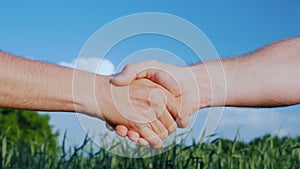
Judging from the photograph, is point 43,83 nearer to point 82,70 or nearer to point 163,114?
point 82,70

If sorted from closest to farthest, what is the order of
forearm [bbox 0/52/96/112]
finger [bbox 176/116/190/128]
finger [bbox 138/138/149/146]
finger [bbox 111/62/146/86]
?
forearm [bbox 0/52/96/112], finger [bbox 111/62/146/86], finger [bbox 176/116/190/128], finger [bbox 138/138/149/146]

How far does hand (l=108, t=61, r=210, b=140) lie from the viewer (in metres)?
3.58

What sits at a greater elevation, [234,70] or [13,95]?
[234,70]

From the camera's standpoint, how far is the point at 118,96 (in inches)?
140

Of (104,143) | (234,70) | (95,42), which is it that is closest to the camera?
(95,42)

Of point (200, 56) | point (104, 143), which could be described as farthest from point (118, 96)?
point (104, 143)

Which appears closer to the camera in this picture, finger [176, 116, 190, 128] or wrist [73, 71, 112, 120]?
wrist [73, 71, 112, 120]

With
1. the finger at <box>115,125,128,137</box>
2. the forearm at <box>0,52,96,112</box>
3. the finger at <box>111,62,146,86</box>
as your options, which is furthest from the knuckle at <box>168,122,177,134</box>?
the forearm at <box>0,52,96,112</box>

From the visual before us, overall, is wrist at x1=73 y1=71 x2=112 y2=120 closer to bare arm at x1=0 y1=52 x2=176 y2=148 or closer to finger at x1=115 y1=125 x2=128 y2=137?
bare arm at x1=0 y1=52 x2=176 y2=148

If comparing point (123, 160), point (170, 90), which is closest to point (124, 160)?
point (123, 160)

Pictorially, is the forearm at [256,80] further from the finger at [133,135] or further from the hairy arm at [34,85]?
the hairy arm at [34,85]

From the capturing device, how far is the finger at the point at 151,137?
144 inches

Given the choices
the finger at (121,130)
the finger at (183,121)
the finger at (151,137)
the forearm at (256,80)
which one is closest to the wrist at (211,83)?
the forearm at (256,80)

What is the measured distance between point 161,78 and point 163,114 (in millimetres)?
215
